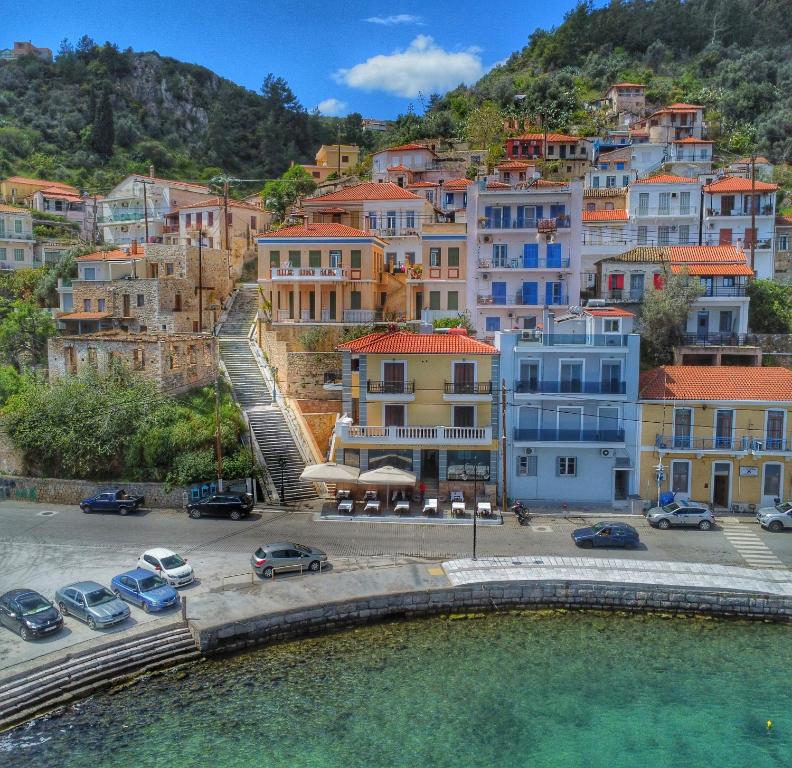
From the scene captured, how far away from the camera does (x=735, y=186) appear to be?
54781 mm

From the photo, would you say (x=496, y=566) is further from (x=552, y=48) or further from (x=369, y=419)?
(x=552, y=48)

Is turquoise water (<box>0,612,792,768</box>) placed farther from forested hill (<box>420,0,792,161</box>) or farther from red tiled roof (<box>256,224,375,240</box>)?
forested hill (<box>420,0,792,161</box>)

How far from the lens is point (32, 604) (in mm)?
22328

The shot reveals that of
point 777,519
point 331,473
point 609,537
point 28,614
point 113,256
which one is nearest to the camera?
point 28,614

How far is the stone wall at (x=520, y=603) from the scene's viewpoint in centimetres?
2403

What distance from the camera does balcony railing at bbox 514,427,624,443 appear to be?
33906mm

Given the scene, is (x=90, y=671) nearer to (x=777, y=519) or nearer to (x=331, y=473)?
(x=331, y=473)

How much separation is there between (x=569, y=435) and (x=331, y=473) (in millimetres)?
11481

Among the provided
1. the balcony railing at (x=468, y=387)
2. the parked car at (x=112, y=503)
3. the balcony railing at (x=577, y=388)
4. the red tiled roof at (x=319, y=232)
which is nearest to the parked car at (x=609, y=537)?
the balcony railing at (x=577, y=388)

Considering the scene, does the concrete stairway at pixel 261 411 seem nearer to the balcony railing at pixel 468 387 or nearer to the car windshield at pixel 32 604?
the balcony railing at pixel 468 387

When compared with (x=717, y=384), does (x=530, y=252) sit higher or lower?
higher

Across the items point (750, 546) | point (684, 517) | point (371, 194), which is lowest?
point (750, 546)

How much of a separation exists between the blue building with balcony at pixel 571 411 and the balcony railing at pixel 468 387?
105 cm

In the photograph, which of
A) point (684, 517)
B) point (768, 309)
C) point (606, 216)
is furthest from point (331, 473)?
point (606, 216)
